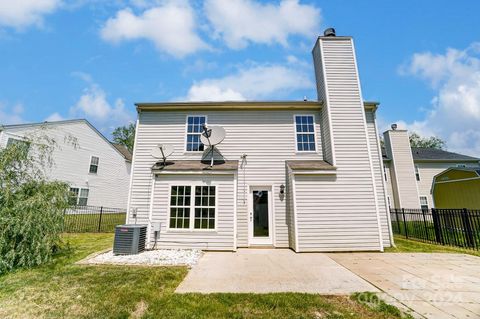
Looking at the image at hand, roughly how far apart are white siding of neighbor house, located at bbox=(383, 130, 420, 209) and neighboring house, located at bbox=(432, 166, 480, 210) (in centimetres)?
142

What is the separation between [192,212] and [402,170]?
1742 centimetres

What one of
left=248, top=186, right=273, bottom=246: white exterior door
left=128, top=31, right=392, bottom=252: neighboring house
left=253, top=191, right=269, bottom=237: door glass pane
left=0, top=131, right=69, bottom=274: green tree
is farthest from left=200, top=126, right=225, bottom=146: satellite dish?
left=0, top=131, right=69, bottom=274: green tree

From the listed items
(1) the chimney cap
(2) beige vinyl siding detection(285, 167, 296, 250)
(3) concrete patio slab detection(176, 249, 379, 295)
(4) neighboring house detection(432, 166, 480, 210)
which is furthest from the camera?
(4) neighboring house detection(432, 166, 480, 210)

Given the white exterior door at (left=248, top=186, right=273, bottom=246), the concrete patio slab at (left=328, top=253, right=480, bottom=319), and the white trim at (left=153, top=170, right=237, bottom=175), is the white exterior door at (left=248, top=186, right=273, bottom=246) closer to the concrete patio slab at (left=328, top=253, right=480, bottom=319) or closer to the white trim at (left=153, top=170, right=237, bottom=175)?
the white trim at (left=153, top=170, right=237, bottom=175)

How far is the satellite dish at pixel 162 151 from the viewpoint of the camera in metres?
8.86

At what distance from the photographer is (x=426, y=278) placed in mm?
4973

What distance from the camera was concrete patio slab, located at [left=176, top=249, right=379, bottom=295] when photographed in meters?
4.42

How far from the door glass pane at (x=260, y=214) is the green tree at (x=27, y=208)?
6392 mm

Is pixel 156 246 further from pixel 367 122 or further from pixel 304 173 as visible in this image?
pixel 367 122

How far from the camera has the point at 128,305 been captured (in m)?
3.70

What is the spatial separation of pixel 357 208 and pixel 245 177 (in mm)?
4432

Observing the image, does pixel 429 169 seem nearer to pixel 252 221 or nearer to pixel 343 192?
pixel 343 192

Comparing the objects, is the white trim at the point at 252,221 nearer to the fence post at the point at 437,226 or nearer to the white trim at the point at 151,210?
the white trim at the point at 151,210

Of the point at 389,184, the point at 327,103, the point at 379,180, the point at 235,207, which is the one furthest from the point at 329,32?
the point at 389,184
